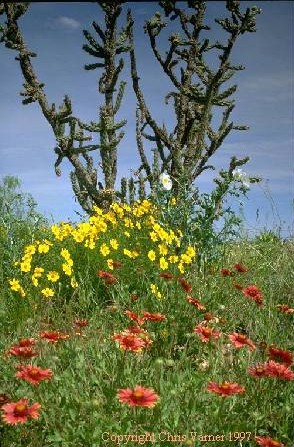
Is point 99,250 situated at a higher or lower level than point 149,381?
higher

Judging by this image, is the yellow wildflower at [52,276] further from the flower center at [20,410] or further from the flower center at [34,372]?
the flower center at [20,410]

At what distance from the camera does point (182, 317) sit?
455 cm

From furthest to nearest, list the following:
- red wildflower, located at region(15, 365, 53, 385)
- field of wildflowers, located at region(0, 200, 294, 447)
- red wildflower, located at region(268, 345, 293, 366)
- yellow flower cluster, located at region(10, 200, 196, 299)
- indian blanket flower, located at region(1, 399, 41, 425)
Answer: yellow flower cluster, located at region(10, 200, 196, 299), red wildflower, located at region(268, 345, 293, 366), field of wildflowers, located at region(0, 200, 294, 447), red wildflower, located at region(15, 365, 53, 385), indian blanket flower, located at region(1, 399, 41, 425)

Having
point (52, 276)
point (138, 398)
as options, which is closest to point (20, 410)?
point (138, 398)

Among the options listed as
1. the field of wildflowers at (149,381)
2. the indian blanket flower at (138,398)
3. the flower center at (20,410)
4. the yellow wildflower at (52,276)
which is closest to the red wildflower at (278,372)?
the field of wildflowers at (149,381)

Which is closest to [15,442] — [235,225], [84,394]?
[84,394]

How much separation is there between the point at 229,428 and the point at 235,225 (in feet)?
14.3

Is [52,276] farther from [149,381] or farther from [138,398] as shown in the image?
[138,398]

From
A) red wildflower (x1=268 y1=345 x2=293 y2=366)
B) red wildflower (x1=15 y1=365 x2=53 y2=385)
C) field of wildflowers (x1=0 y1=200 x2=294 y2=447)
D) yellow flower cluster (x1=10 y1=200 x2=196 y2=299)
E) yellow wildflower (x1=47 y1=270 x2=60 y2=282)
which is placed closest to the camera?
red wildflower (x1=15 y1=365 x2=53 y2=385)

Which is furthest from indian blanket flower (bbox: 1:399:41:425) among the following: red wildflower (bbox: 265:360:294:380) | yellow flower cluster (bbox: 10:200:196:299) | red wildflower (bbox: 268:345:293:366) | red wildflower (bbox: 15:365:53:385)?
yellow flower cluster (bbox: 10:200:196:299)

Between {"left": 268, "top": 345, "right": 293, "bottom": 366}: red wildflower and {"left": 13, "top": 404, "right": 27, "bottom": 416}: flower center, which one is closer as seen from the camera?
{"left": 13, "top": 404, "right": 27, "bottom": 416}: flower center

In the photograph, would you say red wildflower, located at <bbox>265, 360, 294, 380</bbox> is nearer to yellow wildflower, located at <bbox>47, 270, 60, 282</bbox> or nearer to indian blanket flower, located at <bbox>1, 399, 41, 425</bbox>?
indian blanket flower, located at <bbox>1, 399, 41, 425</bbox>

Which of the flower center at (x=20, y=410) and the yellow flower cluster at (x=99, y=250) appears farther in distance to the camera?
the yellow flower cluster at (x=99, y=250)

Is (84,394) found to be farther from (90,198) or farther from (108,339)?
(90,198)
